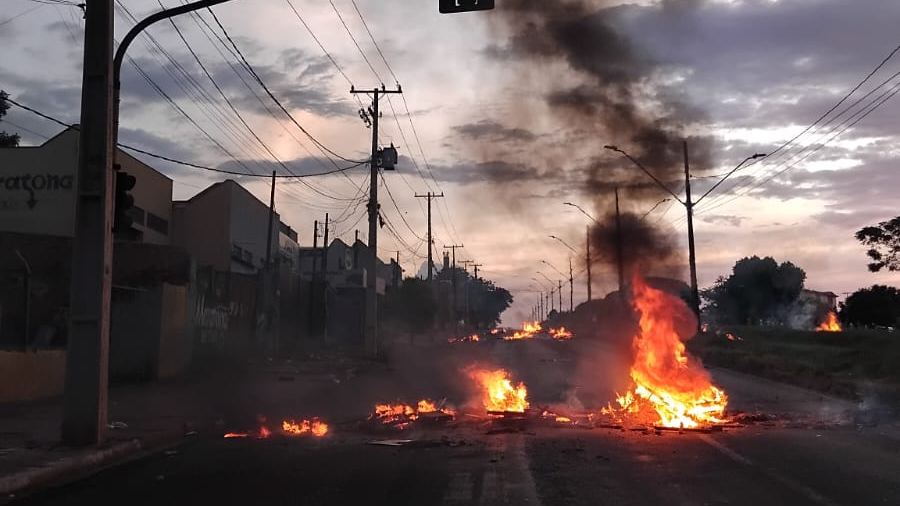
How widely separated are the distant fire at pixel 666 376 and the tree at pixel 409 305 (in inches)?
1575

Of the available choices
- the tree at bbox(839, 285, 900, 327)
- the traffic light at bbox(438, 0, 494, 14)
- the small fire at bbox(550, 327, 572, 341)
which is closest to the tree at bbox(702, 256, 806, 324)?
the tree at bbox(839, 285, 900, 327)

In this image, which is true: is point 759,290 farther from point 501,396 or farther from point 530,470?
point 530,470

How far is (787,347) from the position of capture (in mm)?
32500

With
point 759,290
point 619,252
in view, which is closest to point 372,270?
point 619,252

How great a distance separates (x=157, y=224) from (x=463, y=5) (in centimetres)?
3605

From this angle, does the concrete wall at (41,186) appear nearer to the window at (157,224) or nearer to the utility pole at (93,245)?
the window at (157,224)

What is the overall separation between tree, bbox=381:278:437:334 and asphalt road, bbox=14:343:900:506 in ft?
152

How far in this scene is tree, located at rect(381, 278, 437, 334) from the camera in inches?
2329

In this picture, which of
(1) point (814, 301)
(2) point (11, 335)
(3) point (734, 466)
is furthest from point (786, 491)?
(1) point (814, 301)

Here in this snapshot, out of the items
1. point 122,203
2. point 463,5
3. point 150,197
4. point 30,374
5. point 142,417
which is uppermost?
point 150,197

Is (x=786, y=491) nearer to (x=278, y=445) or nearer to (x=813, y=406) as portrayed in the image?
(x=278, y=445)

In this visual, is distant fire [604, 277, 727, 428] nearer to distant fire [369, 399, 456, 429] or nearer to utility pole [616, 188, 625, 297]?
distant fire [369, 399, 456, 429]

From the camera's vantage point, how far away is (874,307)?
207 feet

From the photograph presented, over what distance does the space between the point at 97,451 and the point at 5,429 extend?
97.3 inches
